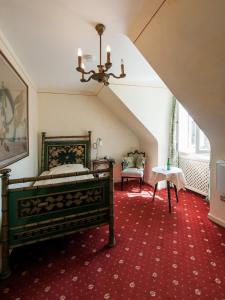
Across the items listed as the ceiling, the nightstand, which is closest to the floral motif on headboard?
the nightstand

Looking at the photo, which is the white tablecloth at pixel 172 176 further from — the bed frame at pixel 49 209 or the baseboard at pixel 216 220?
the bed frame at pixel 49 209

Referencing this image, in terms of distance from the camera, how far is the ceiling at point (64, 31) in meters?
1.54

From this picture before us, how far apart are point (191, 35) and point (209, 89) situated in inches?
23.9

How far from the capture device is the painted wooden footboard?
1681mm

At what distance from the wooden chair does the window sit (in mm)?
997

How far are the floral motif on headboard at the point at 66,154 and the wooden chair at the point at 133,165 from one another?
1.04 metres

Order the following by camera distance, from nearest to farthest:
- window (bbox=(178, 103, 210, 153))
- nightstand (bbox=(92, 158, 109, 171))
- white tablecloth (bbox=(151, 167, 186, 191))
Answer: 1. white tablecloth (bbox=(151, 167, 186, 191))
2. window (bbox=(178, 103, 210, 153))
3. nightstand (bbox=(92, 158, 109, 171))

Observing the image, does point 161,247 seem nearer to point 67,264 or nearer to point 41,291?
point 67,264

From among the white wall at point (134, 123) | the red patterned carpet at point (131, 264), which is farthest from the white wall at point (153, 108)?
the red patterned carpet at point (131, 264)

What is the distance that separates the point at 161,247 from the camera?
82.5 inches

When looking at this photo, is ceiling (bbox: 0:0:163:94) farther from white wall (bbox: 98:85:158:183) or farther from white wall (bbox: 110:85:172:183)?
white wall (bbox: 98:85:158:183)

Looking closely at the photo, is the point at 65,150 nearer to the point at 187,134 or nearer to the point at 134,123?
the point at 134,123

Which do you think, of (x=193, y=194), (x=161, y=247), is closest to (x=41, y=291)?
(x=161, y=247)

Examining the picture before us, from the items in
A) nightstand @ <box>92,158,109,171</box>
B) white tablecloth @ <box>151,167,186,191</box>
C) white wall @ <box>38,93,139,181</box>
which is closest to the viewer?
white tablecloth @ <box>151,167,186,191</box>
